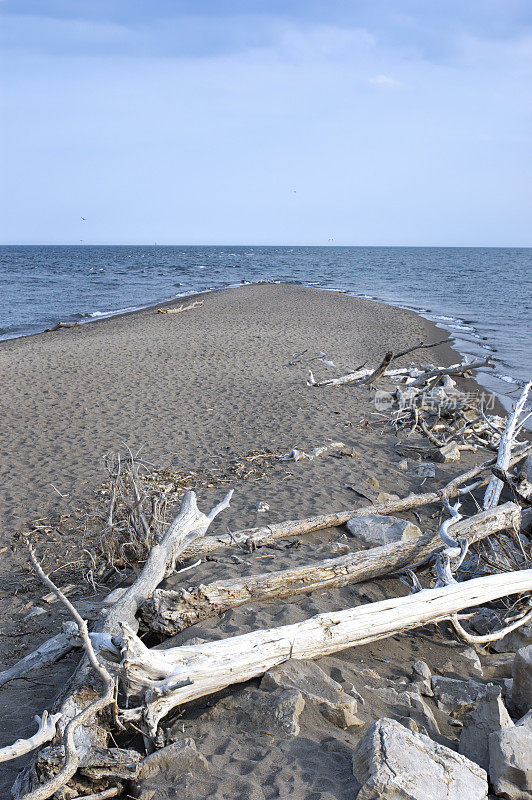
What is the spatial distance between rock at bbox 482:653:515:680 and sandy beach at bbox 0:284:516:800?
0.75 ft

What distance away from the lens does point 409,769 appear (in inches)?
95.7

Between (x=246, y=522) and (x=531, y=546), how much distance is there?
2.64 meters

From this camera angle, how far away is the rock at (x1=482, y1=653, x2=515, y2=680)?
3.89 meters

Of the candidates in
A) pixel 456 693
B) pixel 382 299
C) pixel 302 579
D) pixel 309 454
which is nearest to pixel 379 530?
pixel 302 579

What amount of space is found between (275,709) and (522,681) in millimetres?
1517

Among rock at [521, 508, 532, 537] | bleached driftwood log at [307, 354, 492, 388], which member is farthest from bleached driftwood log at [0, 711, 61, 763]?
bleached driftwood log at [307, 354, 492, 388]

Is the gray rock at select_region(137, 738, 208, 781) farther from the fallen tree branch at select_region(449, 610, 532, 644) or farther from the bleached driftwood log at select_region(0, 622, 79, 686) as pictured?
the fallen tree branch at select_region(449, 610, 532, 644)

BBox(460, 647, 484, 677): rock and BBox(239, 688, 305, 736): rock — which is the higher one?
BBox(239, 688, 305, 736): rock

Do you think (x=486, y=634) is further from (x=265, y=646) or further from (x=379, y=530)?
(x=265, y=646)

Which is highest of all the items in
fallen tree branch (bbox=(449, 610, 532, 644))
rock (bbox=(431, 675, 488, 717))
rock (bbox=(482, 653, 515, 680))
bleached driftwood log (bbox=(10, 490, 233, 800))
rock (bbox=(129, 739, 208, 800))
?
bleached driftwood log (bbox=(10, 490, 233, 800))

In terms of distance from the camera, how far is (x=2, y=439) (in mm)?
8234

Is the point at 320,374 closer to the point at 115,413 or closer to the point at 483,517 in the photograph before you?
the point at 115,413

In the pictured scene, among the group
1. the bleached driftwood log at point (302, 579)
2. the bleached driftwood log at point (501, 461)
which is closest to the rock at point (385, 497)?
the bleached driftwood log at point (501, 461)

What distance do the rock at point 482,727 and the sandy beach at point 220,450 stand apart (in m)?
0.31
